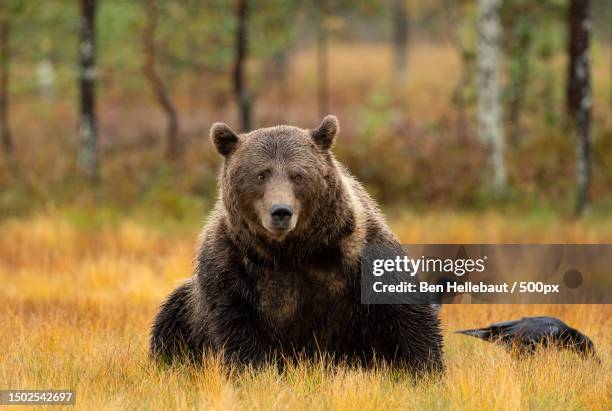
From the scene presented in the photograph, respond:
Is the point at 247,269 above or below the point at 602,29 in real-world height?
below

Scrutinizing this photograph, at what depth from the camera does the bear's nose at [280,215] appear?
16.5 ft

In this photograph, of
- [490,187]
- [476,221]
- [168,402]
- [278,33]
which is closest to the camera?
[168,402]

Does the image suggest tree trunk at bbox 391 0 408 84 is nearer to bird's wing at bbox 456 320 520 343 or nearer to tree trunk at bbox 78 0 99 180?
tree trunk at bbox 78 0 99 180

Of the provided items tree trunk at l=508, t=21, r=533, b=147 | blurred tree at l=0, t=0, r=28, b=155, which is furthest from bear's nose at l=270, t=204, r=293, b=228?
tree trunk at l=508, t=21, r=533, b=147

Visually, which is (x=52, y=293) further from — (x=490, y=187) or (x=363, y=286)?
(x=490, y=187)

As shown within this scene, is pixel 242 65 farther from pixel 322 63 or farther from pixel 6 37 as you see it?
pixel 322 63

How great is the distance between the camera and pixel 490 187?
15.1 m

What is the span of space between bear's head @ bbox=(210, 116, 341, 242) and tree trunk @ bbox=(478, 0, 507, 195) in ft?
33.1

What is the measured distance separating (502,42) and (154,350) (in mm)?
16515

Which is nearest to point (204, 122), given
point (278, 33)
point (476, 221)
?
point (278, 33)

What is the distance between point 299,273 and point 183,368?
921mm

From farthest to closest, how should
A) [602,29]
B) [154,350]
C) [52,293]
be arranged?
[602,29], [52,293], [154,350]

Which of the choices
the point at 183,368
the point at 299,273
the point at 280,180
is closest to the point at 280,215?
the point at 280,180

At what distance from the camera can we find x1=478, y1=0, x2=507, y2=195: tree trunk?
1532 cm
